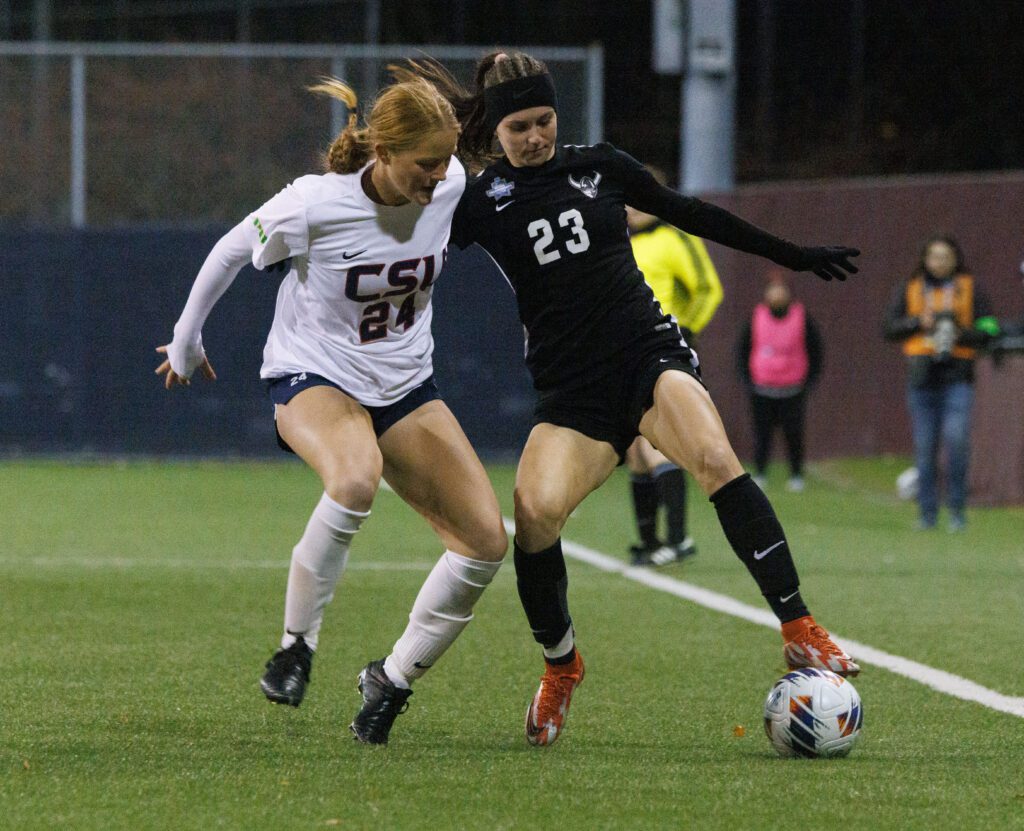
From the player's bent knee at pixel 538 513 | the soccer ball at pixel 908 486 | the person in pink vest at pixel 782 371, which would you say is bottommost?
the soccer ball at pixel 908 486

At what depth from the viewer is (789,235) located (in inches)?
770

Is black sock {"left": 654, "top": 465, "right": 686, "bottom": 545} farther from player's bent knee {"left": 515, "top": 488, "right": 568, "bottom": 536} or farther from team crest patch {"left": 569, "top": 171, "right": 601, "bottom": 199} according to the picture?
player's bent knee {"left": 515, "top": 488, "right": 568, "bottom": 536}

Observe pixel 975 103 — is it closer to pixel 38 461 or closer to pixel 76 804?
pixel 38 461

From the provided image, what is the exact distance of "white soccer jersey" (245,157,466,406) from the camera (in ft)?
18.1

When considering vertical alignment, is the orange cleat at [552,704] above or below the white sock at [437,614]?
below

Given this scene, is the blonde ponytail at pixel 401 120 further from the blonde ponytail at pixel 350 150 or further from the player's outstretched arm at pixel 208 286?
the player's outstretched arm at pixel 208 286

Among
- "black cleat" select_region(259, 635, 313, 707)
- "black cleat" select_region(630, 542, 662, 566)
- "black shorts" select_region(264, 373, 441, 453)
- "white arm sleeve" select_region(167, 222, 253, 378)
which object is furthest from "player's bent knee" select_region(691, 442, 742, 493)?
"black cleat" select_region(630, 542, 662, 566)

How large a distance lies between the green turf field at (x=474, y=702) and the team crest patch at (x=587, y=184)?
1638mm

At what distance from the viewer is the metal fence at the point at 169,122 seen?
64.3 feet

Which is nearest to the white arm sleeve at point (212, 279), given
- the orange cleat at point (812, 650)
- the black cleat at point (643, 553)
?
the orange cleat at point (812, 650)

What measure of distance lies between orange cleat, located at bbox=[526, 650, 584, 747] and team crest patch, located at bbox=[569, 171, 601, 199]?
4.63ft

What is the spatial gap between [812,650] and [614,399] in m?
1.00

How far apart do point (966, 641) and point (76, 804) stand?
14.4ft

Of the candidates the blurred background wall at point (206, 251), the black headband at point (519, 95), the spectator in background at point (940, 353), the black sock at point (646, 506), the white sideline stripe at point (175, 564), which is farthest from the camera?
the blurred background wall at point (206, 251)
